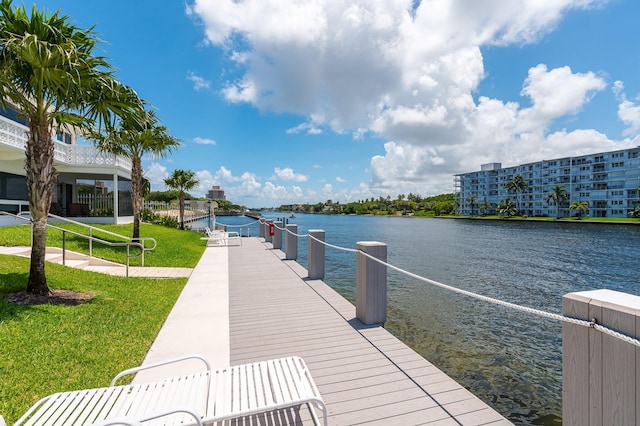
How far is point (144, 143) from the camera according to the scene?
17.8 meters

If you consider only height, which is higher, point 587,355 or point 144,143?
point 144,143

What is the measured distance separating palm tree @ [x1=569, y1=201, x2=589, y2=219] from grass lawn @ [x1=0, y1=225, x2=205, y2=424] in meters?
105

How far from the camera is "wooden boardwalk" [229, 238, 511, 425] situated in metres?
3.04

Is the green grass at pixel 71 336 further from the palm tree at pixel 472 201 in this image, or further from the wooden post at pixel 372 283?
the palm tree at pixel 472 201

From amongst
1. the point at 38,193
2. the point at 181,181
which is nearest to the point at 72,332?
the point at 38,193

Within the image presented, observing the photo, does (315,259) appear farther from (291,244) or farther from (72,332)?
(72,332)

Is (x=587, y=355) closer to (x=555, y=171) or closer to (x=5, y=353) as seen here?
(x=5, y=353)

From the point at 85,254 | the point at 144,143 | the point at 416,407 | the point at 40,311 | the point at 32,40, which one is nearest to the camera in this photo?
the point at 416,407

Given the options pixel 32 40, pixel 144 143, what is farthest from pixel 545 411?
pixel 144 143

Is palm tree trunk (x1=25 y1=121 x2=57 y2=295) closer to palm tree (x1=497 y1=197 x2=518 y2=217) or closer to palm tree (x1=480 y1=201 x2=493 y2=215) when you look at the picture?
palm tree (x1=497 y1=197 x2=518 y2=217)

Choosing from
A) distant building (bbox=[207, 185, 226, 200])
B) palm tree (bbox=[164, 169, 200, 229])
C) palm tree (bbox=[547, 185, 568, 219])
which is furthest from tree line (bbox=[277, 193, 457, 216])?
palm tree (bbox=[164, 169, 200, 229])

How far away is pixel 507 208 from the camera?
10300cm

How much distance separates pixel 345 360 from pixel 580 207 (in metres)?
105

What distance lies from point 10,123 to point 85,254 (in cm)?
829
